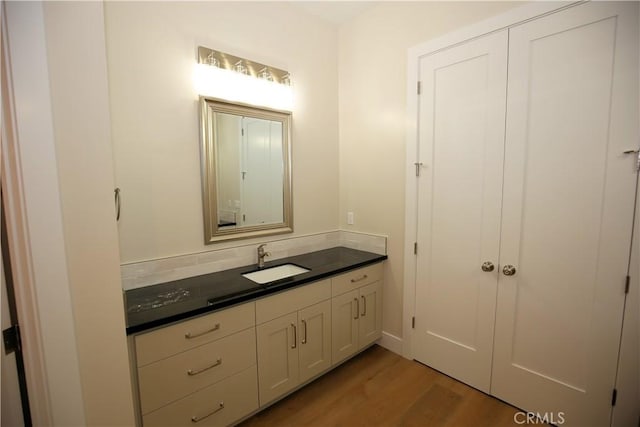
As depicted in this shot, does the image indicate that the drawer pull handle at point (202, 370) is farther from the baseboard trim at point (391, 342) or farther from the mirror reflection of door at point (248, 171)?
the baseboard trim at point (391, 342)

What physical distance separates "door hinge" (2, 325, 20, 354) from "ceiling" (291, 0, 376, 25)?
2565 mm

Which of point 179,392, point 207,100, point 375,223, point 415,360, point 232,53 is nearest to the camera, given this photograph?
point 179,392

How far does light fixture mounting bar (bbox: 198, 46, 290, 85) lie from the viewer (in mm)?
1839

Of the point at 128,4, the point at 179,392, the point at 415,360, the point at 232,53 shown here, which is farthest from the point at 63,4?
the point at 415,360

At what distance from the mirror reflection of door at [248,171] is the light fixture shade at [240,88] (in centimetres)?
14

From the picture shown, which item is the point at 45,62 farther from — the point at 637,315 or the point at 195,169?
the point at 637,315

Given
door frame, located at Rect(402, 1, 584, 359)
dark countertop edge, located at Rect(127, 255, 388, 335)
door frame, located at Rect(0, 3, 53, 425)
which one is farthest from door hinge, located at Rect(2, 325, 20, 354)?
door frame, located at Rect(402, 1, 584, 359)

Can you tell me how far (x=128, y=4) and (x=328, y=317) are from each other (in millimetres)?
2253

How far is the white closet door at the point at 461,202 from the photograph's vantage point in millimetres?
1814

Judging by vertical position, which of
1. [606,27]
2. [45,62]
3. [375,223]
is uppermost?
[606,27]

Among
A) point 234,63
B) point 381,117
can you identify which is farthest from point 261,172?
point 381,117

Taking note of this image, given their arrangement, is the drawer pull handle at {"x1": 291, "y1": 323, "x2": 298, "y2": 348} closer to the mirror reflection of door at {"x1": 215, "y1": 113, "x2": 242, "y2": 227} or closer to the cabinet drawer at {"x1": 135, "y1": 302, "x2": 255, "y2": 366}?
the cabinet drawer at {"x1": 135, "y1": 302, "x2": 255, "y2": 366}

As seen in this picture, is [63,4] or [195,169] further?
[195,169]

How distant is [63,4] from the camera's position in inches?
32.8
